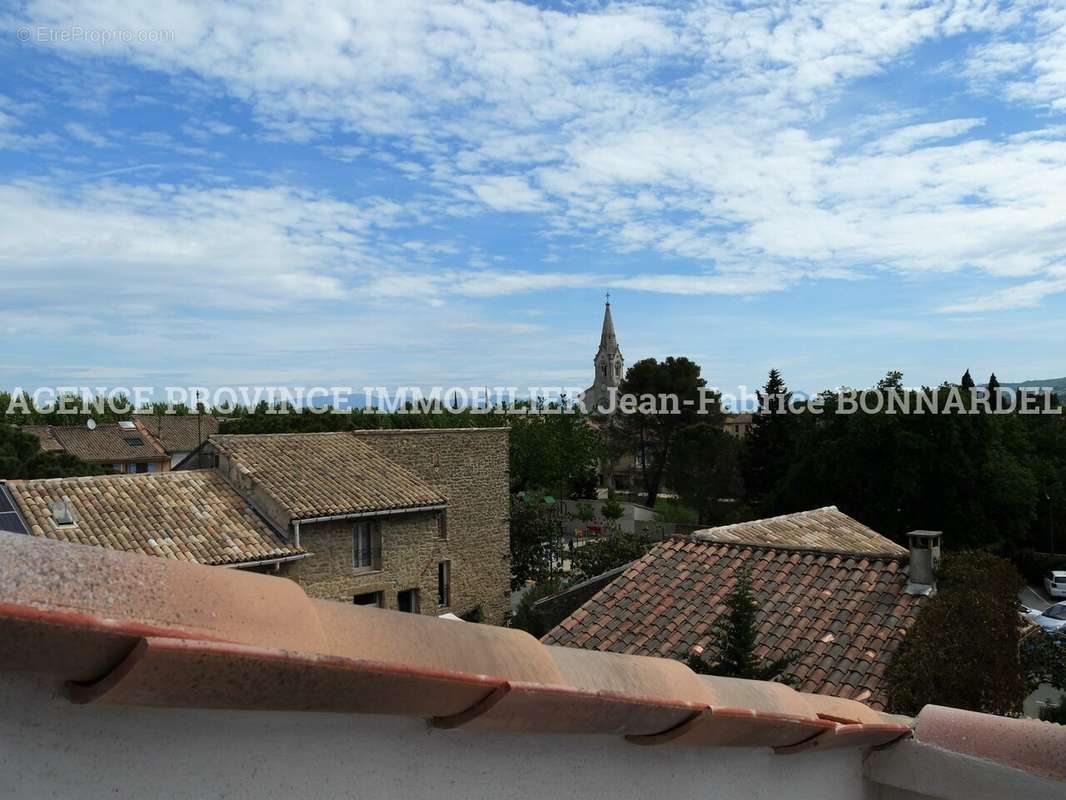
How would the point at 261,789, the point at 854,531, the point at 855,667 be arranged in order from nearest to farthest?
the point at 261,789, the point at 855,667, the point at 854,531

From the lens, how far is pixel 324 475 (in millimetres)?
19219

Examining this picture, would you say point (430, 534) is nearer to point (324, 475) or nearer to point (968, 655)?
point (324, 475)

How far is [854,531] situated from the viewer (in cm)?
1495

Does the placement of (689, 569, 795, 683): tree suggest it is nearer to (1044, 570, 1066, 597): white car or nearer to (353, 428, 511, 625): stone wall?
(353, 428, 511, 625): stone wall

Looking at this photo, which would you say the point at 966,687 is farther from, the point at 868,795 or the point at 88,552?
the point at 88,552

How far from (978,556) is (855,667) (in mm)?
1836

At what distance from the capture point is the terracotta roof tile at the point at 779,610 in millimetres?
8812

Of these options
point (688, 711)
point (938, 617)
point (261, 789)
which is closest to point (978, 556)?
point (938, 617)

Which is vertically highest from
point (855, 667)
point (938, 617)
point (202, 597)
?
point (202, 597)

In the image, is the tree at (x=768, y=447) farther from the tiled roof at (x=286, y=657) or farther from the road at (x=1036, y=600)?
the tiled roof at (x=286, y=657)

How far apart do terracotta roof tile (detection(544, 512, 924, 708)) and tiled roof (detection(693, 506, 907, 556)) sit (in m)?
0.46

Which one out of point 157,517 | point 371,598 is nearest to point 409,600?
point 371,598

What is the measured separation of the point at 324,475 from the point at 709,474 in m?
28.2

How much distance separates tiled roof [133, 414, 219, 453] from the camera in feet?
195
